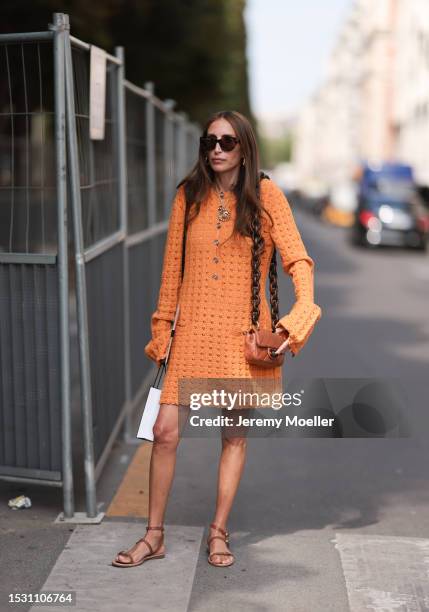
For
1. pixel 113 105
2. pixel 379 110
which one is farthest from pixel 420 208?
pixel 379 110

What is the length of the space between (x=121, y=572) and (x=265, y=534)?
791 mm

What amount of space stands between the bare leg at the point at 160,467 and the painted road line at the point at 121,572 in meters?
0.08

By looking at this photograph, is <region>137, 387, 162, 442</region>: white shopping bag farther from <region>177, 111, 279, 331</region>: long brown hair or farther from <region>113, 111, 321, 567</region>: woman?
<region>177, 111, 279, 331</region>: long brown hair

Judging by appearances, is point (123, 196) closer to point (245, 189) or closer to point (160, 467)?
point (245, 189)

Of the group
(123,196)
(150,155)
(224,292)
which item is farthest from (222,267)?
(150,155)

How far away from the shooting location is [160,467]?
3.89m

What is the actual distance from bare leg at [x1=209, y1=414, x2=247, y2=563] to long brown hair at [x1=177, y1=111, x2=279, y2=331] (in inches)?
20.5

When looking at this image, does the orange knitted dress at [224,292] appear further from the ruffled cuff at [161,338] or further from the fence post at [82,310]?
the fence post at [82,310]

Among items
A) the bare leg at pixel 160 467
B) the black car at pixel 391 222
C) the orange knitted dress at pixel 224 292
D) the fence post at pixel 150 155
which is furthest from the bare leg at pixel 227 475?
the black car at pixel 391 222

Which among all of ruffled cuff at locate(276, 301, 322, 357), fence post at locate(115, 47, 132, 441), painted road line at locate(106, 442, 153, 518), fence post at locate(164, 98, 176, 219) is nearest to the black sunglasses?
ruffled cuff at locate(276, 301, 322, 357)

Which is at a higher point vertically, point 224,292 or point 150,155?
point 150,155

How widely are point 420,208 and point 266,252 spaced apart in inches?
856

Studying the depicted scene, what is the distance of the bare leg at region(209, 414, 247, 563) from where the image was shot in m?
3.97

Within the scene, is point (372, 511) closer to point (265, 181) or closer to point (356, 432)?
point (356, 432)
